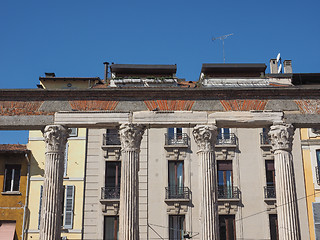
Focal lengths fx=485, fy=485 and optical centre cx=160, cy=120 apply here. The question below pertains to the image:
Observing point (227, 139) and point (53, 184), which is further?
point (227, 139)

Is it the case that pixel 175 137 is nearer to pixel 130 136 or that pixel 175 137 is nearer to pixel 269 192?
pixel 269 192

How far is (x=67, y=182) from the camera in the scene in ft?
89.4

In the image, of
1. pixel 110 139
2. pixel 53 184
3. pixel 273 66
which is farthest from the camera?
pixel 273 66

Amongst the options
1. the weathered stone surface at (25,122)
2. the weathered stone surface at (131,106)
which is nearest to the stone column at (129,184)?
the weathered stone surface at (131,106)

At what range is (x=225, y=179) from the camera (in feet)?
90.2

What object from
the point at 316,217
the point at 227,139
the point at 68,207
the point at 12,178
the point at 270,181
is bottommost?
the point at 316,217

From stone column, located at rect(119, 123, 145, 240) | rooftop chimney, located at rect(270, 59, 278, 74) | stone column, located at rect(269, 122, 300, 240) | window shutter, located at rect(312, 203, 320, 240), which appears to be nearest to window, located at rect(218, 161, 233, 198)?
window shutter, located at rect(312, 203, 320, 240)

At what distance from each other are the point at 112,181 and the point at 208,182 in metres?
9.56

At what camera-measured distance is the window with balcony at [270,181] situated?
2694cm

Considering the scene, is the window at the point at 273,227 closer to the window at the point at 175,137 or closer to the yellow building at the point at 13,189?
the window at the point at 175,137

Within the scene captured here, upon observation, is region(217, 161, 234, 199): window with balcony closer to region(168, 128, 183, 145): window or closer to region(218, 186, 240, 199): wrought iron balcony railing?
region(218, 186, 240, 199): wrought iron balcony railing

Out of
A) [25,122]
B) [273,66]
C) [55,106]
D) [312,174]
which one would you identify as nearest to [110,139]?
[55,106]

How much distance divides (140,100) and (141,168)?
304 inches

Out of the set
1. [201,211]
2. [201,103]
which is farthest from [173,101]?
[201,211]
